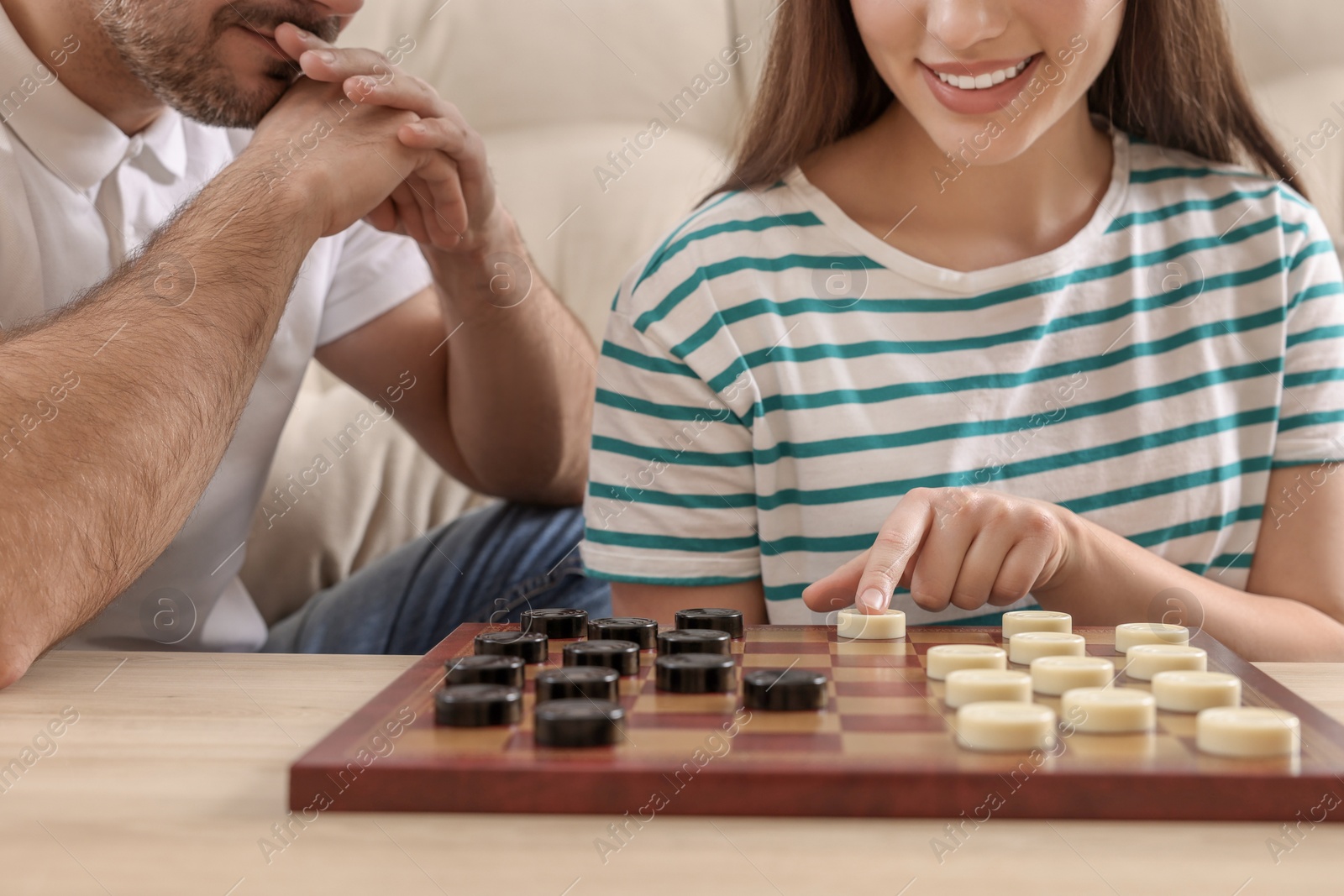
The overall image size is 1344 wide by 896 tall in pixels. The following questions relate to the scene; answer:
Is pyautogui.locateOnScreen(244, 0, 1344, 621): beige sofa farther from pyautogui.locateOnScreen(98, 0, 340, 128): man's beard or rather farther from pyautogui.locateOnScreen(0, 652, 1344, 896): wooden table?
pyautogui.locateOnScreen(0, 652, 1344, 896): wooden table

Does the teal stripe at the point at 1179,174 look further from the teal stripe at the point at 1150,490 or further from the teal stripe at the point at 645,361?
the teal stripe at the point at 645,361

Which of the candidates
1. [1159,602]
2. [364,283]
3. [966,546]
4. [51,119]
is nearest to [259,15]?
[51,119]

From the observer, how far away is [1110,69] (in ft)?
3.83

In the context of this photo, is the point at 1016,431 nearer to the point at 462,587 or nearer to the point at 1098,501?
the point at 1098,501

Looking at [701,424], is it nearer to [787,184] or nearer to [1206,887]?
[787,184]

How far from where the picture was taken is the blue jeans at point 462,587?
4.57 feet

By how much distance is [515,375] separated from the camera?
137 centimetres

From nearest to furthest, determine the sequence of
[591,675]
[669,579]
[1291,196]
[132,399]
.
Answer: [591,675], [132,399], [669,579], [1291,196]

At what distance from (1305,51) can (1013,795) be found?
164 centimetres

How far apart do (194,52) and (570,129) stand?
2.41ft

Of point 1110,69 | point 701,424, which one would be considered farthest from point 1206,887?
point 1110,69

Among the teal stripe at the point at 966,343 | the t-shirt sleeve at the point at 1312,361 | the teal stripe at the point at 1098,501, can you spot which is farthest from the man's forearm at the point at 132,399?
the t-shirt sleeve at the point at 1312,361

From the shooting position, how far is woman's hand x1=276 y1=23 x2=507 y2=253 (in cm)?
105

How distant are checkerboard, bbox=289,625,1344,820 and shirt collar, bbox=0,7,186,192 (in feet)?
2.91
